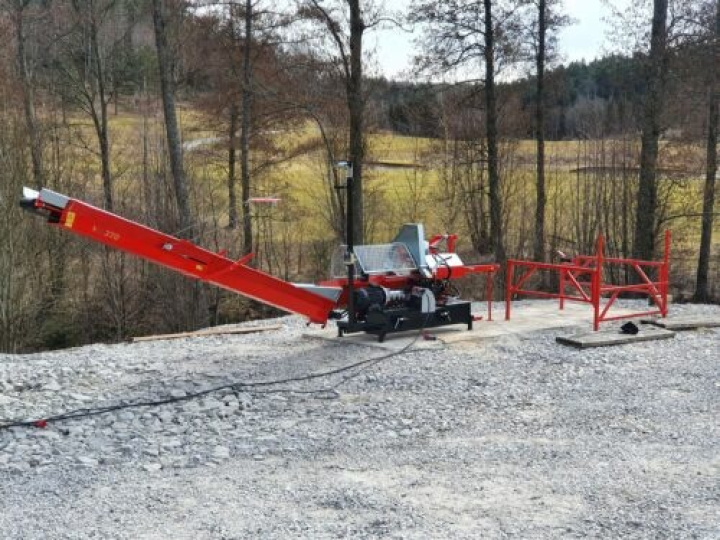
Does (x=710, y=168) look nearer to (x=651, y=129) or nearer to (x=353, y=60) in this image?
(x=651, y=129)

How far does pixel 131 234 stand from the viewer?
8.20 meters

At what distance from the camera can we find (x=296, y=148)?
78.7ft

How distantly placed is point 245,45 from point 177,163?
236 inches

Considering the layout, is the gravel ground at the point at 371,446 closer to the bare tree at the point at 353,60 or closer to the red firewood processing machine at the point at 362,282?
the red firewood processing machine at the point at 362,282

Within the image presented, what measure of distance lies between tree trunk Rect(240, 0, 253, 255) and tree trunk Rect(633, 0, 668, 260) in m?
10.2

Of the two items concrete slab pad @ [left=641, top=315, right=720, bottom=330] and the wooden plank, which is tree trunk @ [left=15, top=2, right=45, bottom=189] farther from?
concrete slab pad @ [left=641, top=315, right=720, bottom=330]

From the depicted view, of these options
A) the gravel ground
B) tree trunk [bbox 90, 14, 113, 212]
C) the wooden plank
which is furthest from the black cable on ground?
tree trunk [bbox 90, 14, 113, 212]

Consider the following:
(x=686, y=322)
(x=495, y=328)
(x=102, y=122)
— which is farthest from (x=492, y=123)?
(x=495, y=328)

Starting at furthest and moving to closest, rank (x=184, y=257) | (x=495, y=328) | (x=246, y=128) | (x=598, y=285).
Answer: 1. (x=246, y=128)
2. (x=495, y=328)
3. (x=598, y=285)
4. (x=184, y=257)

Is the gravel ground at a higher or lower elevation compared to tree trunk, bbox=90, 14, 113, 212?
lower

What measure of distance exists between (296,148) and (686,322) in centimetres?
1499

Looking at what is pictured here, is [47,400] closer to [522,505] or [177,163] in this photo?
[522,505]

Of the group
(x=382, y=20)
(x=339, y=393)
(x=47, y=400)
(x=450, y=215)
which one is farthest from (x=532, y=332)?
(x=450, y=215)

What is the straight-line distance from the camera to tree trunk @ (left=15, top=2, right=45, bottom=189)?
18766mm
